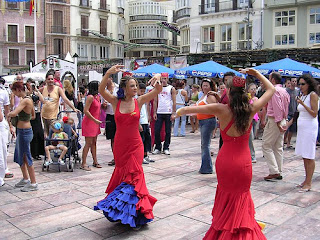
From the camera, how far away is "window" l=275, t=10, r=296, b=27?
31484mm

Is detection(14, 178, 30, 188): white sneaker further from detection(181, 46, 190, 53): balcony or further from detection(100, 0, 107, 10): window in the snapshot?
detection(100, 0, 107, 10): window

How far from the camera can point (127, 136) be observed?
4.53 metres

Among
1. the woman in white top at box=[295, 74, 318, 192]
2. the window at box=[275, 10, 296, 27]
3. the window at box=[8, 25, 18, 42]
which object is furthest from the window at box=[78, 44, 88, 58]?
the woman in white top at box=[295, 74, 318, 192]

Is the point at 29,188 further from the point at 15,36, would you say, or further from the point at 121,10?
the point at 121,10

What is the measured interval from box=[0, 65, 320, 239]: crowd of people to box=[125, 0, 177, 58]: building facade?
144ft

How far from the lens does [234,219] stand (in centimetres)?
321

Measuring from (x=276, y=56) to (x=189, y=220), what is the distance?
13.3 meters

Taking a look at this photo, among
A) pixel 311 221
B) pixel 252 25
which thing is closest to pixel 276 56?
pixel 311 221

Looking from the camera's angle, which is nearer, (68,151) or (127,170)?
(127,170)

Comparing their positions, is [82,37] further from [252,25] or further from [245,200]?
[245,200]

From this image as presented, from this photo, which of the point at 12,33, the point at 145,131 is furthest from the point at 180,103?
the point at 12,33

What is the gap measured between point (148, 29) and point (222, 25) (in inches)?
790

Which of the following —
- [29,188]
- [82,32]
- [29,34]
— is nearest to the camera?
[29,188]

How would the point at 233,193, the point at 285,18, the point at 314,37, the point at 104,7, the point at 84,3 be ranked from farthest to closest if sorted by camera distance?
the point at 104,7, the point at 84,3, the point at 285,18, the point at 314,37, the point at 233,193
